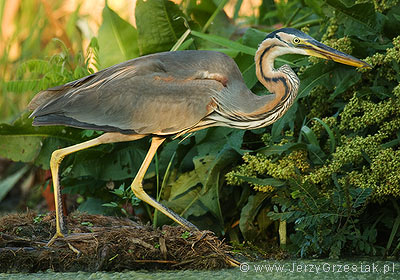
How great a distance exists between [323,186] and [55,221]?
149 centimetres

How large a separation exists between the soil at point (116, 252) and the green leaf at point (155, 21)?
5.47ft

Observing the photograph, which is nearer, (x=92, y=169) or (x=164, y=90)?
(x=164, y=90)

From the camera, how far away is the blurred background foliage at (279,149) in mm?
3354

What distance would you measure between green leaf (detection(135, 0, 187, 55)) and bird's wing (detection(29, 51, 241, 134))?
945 mm

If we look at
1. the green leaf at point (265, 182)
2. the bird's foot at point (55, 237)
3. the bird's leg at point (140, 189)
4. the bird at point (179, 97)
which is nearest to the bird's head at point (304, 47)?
the bird at point (179, 97)

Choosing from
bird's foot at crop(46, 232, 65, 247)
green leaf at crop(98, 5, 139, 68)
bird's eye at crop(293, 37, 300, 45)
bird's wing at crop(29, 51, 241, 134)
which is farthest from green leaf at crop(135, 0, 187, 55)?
bird's foot at crop(46, 232, 65, 247)

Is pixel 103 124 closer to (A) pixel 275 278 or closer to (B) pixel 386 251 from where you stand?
(A) pixel 275 278

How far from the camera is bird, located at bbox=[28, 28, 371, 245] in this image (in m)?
3.36

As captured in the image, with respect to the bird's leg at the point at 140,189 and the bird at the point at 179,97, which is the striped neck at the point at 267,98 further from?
the bird's leg at the point at 140,189

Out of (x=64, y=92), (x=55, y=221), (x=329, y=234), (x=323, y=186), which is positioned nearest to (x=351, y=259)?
(x=329, y=234)

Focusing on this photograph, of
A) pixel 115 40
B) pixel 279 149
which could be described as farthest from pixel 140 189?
pixel 115 40

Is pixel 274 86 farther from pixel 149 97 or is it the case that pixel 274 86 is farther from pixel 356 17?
pixel 356 17

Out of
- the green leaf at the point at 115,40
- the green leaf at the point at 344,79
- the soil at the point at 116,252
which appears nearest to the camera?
the soil at the point at 116,252

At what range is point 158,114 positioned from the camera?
11.1 feet
